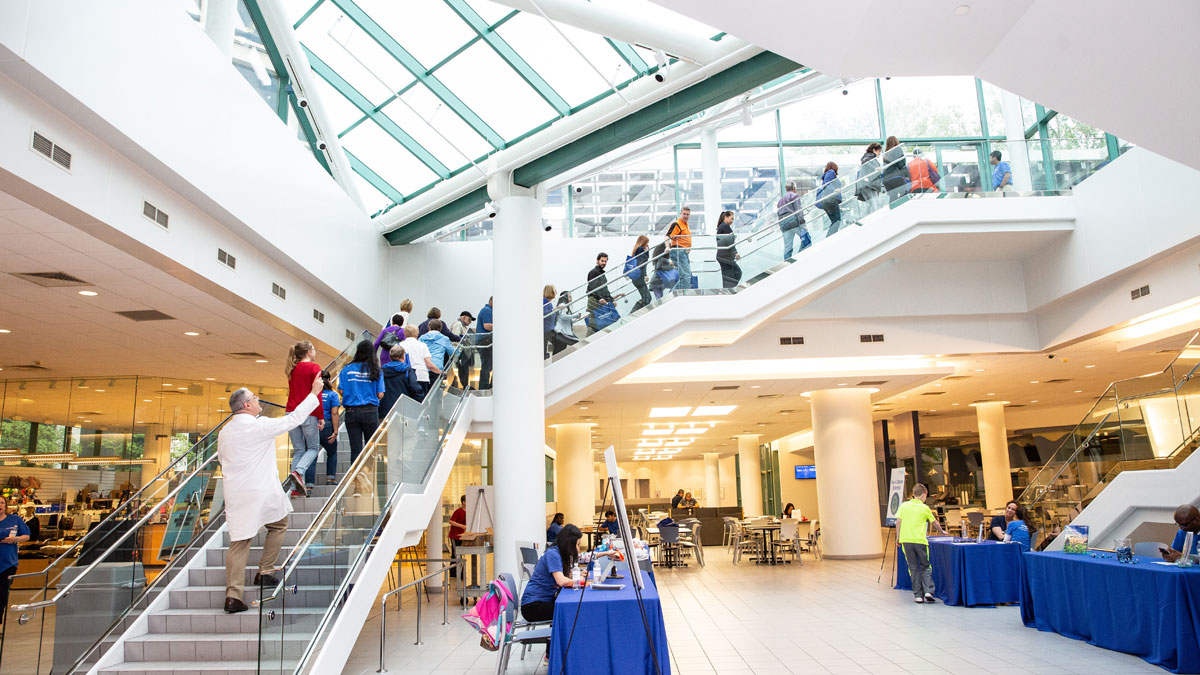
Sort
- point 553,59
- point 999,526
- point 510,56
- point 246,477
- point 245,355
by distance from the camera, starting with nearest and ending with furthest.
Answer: point 246,477, point 553,59, point 510,56, point 999,526, point 245,355

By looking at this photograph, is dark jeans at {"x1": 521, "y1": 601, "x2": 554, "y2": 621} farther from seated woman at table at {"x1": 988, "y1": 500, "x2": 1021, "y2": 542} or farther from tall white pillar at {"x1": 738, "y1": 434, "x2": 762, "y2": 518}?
tall white pillar at {"x1": 738, "y1": 434, "x2": 762, "y2": 518}

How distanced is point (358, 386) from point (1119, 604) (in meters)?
8.22

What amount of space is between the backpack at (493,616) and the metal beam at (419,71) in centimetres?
818

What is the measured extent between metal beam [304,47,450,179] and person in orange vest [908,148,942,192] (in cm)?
818

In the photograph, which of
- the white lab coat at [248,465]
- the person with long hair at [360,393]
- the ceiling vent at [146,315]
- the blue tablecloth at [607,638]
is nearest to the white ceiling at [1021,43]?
the blue tablecloth at [607,638]

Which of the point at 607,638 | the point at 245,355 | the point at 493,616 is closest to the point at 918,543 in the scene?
the point at 607,638

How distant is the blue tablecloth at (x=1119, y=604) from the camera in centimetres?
658

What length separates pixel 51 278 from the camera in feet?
29.9

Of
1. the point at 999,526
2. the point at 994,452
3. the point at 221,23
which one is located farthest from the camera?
the point at 994,452

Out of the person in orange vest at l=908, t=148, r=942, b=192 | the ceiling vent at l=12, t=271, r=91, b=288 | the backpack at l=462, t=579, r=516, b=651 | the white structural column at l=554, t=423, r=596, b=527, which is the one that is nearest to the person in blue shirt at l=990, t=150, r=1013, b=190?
the person in orange vest at l=908, t=148, r=942, b=192

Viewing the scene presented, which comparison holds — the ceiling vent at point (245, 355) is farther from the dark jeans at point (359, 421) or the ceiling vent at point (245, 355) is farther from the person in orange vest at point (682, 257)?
the person in orange vest at point (682, 257)

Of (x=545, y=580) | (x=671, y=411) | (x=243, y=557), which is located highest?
(x=671, y=411)

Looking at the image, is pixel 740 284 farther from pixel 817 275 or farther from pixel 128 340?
pixel 128 340

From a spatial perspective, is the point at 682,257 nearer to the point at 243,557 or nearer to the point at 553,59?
the point at 553,59
